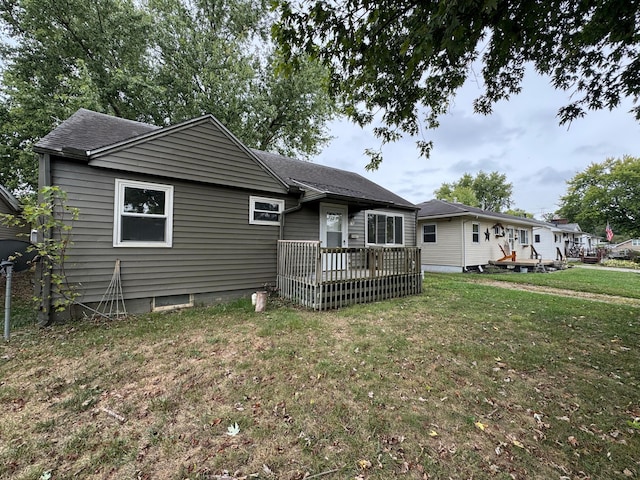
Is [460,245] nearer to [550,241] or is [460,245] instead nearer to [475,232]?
[475,232]

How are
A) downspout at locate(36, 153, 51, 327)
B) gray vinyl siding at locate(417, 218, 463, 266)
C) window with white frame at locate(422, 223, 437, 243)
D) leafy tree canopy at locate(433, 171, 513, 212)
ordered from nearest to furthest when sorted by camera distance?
downspout at locate(36, 153, 51, 327), gray vinyl siding at locate(417, 218, 463, 266), window with white frame at locate(422, 223, 437, 243), leafy tree canopy at locate(433, 171, 513, 212)

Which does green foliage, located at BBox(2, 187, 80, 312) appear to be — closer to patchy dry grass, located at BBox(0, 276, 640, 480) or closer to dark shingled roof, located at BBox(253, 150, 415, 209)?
patchy dry grass, located at BBox(0, 276, 640, 480)

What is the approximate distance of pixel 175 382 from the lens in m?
3.01

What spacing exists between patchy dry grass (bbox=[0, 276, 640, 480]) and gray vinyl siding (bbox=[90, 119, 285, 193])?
318cm

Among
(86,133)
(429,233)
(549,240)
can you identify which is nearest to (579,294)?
(429,233)

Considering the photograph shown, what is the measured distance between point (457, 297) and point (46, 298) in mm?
9264

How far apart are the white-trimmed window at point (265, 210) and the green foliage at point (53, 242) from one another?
353cm

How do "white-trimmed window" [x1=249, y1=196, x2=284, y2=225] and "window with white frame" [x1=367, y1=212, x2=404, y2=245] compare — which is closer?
"white-trimmed window" [x1=249, y1=196, x2=284, y2=225]

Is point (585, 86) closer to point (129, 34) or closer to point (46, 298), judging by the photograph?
point (46, 298)

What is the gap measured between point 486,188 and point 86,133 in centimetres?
5044

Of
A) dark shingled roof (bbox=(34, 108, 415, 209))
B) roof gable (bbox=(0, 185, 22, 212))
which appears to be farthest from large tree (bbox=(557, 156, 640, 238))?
roof gable (bbox=(0, 185, 22, 212))

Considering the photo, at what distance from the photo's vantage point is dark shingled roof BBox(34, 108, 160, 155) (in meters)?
4.80

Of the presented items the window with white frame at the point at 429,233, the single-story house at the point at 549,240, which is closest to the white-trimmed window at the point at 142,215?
the window with white frame at the point at 429,233

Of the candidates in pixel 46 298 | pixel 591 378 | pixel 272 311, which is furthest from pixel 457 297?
pixel 46 298
